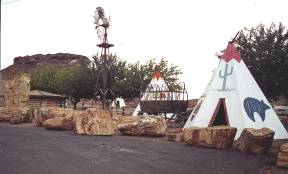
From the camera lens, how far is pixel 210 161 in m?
8.81

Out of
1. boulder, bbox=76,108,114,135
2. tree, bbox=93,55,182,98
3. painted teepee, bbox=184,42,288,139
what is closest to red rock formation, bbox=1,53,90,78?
tree, bbox=93,55,182,98

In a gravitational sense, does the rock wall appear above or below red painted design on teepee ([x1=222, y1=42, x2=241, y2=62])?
below

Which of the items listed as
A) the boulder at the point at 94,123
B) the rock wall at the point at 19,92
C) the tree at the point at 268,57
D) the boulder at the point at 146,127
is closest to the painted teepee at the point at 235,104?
the boulder at the point at 146,127

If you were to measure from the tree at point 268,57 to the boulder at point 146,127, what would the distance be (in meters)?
13.7

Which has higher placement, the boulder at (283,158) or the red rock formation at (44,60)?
the red rock formation at (44,60)

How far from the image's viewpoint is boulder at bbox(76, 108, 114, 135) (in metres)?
15.5

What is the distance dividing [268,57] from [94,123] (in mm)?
16840

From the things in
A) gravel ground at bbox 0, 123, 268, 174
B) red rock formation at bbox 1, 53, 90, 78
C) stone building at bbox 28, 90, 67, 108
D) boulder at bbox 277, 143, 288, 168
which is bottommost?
gravel ground at bbox 0, 123, 268, 174

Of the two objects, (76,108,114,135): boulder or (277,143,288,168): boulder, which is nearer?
(277,143,288,168): boulder

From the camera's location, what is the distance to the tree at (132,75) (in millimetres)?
38188

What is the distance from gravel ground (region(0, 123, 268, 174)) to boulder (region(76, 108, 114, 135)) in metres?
3.30

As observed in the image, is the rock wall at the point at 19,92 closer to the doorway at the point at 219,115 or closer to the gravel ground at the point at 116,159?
the gravel ground at the point at 116,159

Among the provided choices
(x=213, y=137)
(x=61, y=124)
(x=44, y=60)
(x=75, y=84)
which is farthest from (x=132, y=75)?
(x=44, y=60)

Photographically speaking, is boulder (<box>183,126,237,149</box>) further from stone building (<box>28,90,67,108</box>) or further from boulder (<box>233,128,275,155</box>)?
stone building (<box>28,90,67,108</box>)
